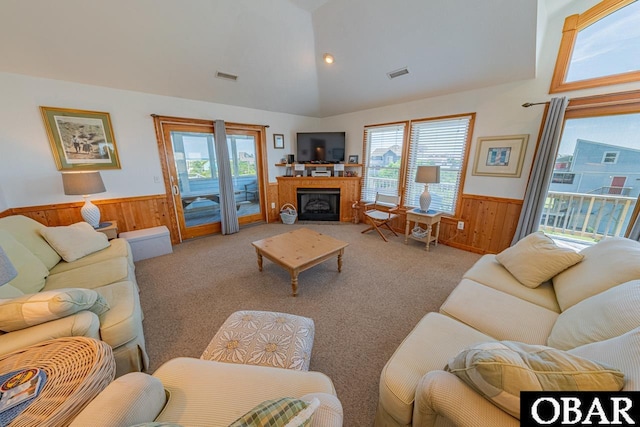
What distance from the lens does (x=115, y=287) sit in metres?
1.64

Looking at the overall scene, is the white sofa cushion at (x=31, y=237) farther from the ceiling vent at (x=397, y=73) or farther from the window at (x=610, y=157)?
the window at (x=610, y=157)

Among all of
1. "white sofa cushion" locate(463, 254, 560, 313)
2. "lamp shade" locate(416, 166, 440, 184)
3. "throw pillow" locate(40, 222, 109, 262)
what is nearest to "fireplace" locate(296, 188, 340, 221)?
"lamp shade" locate(416, 166, 440, 184)

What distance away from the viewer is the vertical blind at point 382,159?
416cm

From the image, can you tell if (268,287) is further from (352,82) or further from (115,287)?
(352,82)

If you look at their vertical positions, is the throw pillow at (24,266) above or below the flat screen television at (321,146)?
below

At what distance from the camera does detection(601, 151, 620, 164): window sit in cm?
235

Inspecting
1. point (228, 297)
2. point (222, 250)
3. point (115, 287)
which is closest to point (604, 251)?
point (228, 297)

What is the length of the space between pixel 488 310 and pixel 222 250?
3356mm

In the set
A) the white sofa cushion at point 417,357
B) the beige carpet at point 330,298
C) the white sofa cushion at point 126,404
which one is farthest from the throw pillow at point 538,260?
the white sofa cushion at point 126,404

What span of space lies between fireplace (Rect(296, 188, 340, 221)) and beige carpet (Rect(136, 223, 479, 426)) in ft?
5.21

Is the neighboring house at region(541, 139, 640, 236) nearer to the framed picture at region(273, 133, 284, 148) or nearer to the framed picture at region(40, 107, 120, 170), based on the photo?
the framed picture at region(273, 133, 284, 148)

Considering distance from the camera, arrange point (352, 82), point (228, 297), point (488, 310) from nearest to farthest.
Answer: point (488, 310) < point (228, 297) < point (352, 82)

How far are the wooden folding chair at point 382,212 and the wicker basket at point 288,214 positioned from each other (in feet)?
5.20

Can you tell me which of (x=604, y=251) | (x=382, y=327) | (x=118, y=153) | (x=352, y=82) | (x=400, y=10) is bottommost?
(x=382, y=327)
